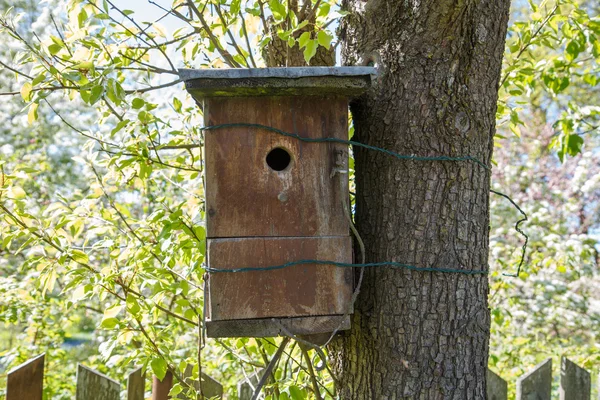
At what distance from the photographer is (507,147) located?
8375mm

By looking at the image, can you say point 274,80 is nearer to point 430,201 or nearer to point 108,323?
point 430,201

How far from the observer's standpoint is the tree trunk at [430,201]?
5.38 feet

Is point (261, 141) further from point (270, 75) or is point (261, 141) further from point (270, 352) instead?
point (270, 352)

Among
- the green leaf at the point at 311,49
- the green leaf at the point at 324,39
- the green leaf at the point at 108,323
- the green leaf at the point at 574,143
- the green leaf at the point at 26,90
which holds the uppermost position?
the green leaf at the point at 324,39

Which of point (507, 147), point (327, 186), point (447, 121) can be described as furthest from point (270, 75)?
point (507, 147)

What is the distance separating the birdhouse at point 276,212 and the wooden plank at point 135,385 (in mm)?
930

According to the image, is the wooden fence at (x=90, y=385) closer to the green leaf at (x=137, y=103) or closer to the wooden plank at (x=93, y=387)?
the wooden plank at (x=93, y=387)

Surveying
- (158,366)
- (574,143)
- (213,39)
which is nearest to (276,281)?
(158,366)

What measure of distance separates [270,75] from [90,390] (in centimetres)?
153

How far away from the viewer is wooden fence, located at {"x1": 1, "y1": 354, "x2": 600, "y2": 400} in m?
2.19

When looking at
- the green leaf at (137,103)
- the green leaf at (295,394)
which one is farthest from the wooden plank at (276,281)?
the green leaf at (137,103)

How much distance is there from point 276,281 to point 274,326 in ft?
0.41

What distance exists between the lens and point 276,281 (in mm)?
1636

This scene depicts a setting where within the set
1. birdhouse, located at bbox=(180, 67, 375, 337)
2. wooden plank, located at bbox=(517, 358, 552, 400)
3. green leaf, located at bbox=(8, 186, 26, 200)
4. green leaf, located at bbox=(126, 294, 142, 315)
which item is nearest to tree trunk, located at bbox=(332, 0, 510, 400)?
birdhouse, located at bbox=(180, 67, 375, 337)
